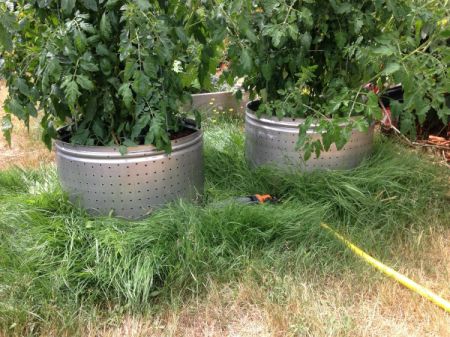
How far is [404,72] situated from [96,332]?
4.84 feet

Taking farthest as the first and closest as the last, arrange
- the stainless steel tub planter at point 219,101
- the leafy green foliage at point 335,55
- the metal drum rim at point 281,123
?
the stainless steel tub planter at point 219,101, the metal drum rim at point 281,123, the leafy green foliage at point 335,55

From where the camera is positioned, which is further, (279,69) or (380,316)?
(279,69)

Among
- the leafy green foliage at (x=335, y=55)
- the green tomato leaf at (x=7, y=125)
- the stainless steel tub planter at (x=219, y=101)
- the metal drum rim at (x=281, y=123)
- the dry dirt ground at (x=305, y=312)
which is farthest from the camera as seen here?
the stainless steel tub planter at (x=219, y=101)

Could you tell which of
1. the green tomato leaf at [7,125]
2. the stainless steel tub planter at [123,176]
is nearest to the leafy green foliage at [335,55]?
the stainless steel tub planter at [123,176]

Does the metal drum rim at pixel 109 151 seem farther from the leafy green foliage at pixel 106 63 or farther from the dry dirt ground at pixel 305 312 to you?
the dry dirt ground at pixel 305 312

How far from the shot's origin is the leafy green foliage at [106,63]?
1820 millimetres

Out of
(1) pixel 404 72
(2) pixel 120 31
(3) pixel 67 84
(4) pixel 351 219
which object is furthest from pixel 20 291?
(1) pixel 404 72

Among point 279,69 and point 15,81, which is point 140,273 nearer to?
point 15,81

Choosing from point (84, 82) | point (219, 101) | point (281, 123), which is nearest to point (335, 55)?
point (281, 123)

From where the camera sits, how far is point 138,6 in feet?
5.76

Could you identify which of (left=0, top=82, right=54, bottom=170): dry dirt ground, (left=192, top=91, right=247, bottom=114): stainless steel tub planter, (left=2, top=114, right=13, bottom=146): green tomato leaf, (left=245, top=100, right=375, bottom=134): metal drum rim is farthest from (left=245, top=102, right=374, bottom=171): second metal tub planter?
(left=192, top=91, right=247, bottom=114): stainless steel tub planter

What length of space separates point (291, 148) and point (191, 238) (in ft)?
2.77

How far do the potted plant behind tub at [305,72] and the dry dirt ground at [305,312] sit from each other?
595 mm

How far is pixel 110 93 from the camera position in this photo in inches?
81.9
